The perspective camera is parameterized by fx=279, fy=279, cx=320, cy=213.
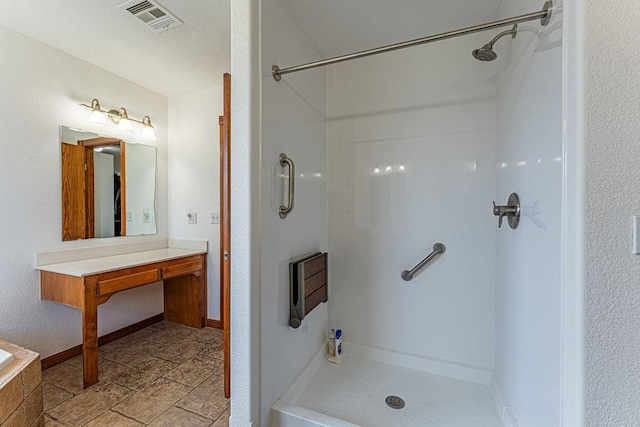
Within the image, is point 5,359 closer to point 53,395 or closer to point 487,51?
point 53,395

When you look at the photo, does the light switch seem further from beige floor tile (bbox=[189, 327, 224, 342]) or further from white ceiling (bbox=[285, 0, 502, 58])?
beige floor tile (bbox=[189, 327, 224, 342])

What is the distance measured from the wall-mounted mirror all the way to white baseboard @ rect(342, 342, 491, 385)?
2.33 meters

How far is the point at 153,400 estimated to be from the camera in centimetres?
178

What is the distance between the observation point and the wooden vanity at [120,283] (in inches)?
75.3

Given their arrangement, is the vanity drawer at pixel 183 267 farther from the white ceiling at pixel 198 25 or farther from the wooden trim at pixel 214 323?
the white ceiling at pixel 198 25

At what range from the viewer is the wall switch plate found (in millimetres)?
2977

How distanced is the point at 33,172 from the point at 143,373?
1.69 m

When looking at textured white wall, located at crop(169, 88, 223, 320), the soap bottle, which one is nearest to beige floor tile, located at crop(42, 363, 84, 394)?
textured white wall, located at crop(169, 88, 223, 320)

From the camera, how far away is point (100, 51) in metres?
2.20

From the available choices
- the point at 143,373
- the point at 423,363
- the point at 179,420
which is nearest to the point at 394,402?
the point at 423,363

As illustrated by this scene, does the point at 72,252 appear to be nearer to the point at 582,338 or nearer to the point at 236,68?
the point at 236,68

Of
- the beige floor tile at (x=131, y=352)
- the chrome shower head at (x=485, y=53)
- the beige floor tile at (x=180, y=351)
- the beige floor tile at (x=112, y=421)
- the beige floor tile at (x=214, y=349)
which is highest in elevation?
the chrome shower head at (x=485, y=53)

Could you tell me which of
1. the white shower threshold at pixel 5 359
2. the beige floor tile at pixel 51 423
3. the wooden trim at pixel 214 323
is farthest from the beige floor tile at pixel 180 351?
the white shower threshold at pixel 5 359

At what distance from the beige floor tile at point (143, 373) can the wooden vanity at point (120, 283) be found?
17cm
